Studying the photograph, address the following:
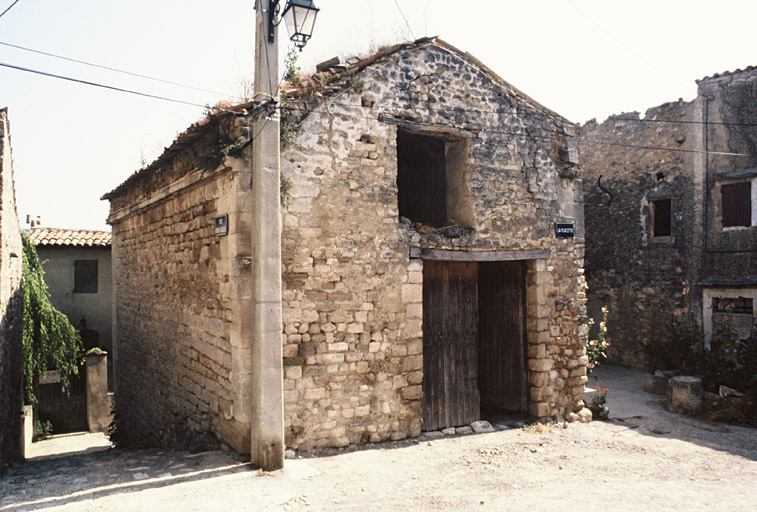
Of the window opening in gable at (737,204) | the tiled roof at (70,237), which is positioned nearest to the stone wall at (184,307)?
the tiled roof at (70,237)

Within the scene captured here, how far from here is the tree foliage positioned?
11.4m

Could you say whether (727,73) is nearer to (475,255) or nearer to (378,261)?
(475,255)

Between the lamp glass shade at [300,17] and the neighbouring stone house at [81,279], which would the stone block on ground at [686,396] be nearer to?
the lamp glass shade at [300,17]

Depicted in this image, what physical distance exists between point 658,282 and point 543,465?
913 centimetres

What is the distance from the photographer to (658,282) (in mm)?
13406

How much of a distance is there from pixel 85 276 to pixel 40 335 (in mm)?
3089

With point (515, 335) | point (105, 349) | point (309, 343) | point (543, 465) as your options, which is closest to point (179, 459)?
point (309, 343)

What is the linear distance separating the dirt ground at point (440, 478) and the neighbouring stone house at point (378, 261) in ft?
1.65

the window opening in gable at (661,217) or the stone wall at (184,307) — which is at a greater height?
the window opening in gable at (661,217)

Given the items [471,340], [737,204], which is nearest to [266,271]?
[471,340]

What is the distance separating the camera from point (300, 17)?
5.04m

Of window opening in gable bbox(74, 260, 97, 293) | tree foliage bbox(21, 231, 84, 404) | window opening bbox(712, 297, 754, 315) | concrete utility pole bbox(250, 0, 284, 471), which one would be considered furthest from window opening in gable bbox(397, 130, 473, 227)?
window opening in gable bbox(74, 260, 97, 293)

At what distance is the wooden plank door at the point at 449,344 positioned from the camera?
716cm

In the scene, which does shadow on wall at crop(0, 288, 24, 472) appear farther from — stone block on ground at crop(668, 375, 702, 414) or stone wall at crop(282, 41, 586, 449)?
stone block on ground at crop(668, 375, 702, 414)
